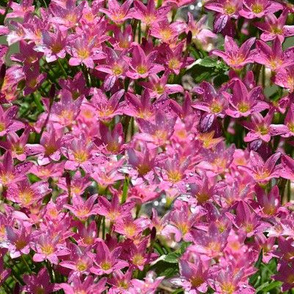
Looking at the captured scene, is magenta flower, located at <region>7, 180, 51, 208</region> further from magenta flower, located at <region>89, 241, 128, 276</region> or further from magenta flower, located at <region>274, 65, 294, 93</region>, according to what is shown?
magenta flower, located at <region>274, 65, 294, 93</region>

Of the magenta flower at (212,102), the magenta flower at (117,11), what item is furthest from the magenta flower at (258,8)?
the magenta flower at (117,11)

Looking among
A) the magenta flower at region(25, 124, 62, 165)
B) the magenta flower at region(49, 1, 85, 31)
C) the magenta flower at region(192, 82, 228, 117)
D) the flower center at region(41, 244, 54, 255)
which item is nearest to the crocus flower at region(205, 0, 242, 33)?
the magenta flower at region(192, 82, 228, 117)

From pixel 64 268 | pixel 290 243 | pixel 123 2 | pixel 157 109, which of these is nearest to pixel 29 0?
pixel 123 2

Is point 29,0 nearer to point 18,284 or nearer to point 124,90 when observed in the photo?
point 124,90

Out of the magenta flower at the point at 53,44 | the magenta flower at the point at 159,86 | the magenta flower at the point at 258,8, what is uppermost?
the magenta flower at the point at 258,8

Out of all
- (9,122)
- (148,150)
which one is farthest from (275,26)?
(9,122)

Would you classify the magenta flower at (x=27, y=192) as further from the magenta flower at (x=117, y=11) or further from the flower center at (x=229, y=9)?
the flower center at (x=229, y=9)

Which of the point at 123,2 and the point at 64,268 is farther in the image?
the point at 123,2

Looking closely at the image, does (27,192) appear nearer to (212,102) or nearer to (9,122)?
(9,122)
